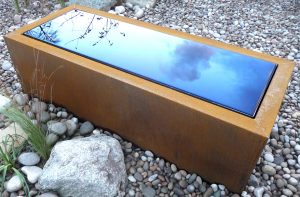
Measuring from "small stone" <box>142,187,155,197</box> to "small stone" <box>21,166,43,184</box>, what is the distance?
0.50 meters

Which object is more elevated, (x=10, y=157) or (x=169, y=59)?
(x=169, y=59)

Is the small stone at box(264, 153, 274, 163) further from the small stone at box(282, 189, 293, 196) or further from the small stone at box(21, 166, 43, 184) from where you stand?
the small stone at box(21, 166, 43, 184)

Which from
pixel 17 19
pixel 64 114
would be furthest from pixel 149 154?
pixel 17 19

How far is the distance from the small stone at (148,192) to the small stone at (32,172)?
498 millimetres

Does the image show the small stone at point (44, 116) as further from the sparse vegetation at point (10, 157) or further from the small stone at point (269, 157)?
the small stone at point (269, 157)

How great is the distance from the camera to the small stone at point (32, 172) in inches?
56.5

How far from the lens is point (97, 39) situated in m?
1.71

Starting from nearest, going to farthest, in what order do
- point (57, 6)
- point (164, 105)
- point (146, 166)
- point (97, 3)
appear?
point (164, 105) → point (146, 166) → point (97, 3) → point (57, 6)

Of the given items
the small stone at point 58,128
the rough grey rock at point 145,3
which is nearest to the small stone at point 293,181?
the small stone at point 58,128

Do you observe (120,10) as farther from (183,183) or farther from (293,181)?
(293,181)

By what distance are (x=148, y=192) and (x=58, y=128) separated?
1.96 ft

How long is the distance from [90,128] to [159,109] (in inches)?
20.7

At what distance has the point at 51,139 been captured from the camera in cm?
160

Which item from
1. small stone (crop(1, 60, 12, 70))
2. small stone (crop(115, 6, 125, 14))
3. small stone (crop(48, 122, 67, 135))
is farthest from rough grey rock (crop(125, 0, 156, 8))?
small stone (crop(48, 122, 67, 135))
